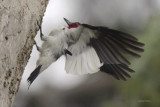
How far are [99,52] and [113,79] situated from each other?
231 cm

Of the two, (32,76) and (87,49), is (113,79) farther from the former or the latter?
(32,76)

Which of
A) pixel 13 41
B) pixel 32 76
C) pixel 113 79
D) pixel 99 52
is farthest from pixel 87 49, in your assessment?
pixel 113 79

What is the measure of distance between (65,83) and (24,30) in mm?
3787

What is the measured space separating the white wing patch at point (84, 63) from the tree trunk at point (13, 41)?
52 cm

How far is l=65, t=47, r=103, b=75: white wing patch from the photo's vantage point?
9.55 ft

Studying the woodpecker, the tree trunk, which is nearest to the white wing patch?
the woodpecker

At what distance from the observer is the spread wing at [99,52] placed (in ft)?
9.29

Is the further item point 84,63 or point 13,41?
point 84,63

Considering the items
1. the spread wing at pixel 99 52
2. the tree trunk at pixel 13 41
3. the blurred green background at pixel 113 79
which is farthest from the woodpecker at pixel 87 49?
the blurred green background at pixel 113 79

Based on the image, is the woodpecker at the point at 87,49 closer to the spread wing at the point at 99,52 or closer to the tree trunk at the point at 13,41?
the spread wing at the point at 99,52

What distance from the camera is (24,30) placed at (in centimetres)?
241

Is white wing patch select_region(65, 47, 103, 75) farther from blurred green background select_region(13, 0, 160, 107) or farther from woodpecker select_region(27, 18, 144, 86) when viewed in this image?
blurred green background select_region(13, 0, 160, 107)

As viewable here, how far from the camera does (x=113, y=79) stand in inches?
204

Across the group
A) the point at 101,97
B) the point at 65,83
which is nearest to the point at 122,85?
the point at 101,97
